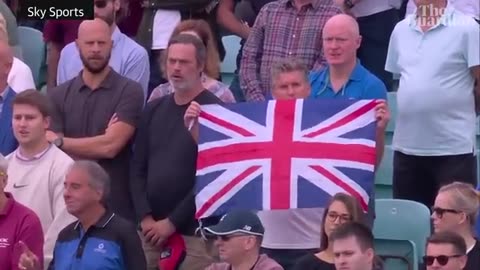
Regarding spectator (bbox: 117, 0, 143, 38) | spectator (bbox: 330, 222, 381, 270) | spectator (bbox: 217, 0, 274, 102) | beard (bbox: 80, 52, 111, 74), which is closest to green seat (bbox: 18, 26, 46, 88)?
spectator (bbox: 117, 0, 143, 38)

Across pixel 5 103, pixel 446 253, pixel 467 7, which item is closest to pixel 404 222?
pixel 446 253

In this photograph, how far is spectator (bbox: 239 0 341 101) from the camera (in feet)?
29.6

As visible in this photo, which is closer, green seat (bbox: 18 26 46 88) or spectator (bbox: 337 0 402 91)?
spectator (bbox: 337 0 402 91)

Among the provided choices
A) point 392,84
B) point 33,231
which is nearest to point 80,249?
point 33,231

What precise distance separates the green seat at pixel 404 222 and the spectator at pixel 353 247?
1.23m

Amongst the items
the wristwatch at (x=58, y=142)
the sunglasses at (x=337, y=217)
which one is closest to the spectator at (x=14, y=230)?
the wristwatch at (x=58, y=142)

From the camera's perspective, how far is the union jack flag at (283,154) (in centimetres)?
800

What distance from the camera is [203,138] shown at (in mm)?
8227

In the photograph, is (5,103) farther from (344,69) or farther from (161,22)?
(344,69)

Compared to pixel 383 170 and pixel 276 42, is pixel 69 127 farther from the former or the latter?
pixel 383 170

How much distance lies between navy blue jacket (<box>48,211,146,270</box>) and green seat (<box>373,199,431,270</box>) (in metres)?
1.60

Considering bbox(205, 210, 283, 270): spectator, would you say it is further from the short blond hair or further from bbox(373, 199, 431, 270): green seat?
bbox(373, 199, 431, 270): green seat

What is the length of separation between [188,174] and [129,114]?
1.93ft

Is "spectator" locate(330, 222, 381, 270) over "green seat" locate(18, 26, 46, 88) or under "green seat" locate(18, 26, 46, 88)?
under
